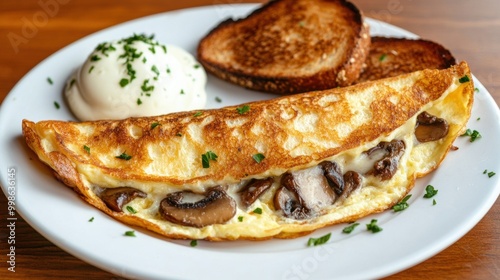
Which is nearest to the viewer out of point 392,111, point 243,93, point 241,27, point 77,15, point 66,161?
point 66,161

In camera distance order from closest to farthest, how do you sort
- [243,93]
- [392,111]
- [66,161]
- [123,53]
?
[66,161]
[392,111]
[123,53]
[243,93]

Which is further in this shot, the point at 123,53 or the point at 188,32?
the point at 188,32

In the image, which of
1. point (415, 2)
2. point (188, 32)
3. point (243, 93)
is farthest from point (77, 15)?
point (415, 2)

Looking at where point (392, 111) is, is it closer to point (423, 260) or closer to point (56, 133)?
point (423, 260)

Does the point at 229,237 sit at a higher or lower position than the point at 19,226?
higher

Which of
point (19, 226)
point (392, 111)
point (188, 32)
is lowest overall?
point (19, 226)

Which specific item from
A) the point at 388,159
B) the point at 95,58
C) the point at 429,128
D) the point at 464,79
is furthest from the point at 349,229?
the point at 95,58

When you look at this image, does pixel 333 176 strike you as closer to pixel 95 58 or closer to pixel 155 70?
pixel 155 70

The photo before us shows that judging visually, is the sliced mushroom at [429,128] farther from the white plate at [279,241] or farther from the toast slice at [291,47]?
the toast slice at [291,47]
